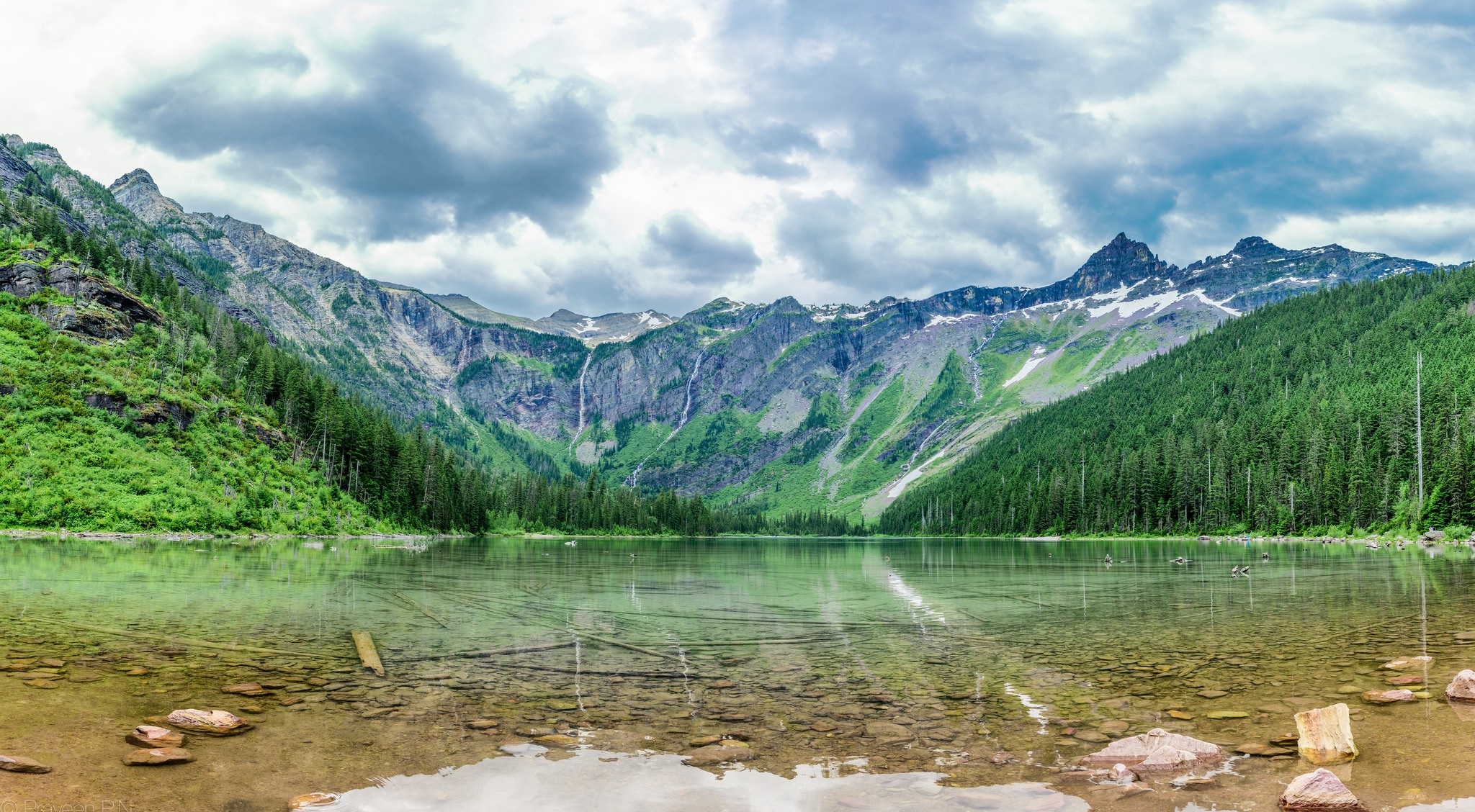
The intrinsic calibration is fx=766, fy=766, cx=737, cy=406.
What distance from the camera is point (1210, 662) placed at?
67.7 feet

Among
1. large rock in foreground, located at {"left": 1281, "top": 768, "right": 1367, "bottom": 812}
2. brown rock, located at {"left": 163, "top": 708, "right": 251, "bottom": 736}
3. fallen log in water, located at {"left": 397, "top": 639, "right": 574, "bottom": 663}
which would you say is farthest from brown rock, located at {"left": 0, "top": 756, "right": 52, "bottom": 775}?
large rock in foreground, located at {"left": 1281, "top": 768, "right": 1367, "bottom": 812}

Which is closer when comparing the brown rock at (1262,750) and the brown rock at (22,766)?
the brown rock at (22,766)

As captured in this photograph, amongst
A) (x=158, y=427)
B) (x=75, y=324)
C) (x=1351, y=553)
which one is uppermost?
(x=75, y=324)

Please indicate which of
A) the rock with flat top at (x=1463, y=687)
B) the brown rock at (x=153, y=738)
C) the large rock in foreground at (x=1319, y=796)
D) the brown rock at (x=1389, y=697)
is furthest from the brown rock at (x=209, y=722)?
the rock with flat top at (x=1463, y=687)

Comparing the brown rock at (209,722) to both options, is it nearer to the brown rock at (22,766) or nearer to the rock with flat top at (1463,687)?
the brown rock at (22,766)

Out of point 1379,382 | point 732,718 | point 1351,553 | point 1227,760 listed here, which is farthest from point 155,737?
point 1379,382

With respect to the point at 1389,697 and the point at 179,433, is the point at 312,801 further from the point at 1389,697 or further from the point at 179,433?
the point at 179,433

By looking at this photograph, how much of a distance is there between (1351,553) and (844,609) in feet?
235

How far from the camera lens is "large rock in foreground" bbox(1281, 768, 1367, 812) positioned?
10125mm

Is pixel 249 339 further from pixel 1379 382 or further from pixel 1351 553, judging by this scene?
pixel 1379 382

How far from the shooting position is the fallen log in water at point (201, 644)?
20.5 metres

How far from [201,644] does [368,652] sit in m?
4.84

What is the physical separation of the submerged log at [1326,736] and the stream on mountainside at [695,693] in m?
0.35

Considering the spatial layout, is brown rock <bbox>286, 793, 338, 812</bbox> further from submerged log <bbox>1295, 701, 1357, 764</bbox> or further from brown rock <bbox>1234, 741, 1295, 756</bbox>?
submerged log <bbox>1295, 701, 1357, 764</bbox>
